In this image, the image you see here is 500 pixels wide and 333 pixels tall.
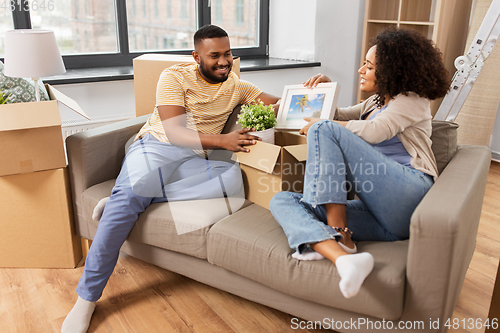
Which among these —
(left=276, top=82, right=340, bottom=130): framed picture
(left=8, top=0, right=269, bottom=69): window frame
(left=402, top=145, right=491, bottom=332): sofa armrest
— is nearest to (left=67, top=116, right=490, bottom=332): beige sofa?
(left=402, top=145, right=491, bottom=332): sofa armrest

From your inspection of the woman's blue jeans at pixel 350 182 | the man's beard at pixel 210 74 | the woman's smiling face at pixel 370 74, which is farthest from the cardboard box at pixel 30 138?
the woman's smiling face at pixel 370 74

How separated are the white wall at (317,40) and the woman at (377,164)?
1.80m

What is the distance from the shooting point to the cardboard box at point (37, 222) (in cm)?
173

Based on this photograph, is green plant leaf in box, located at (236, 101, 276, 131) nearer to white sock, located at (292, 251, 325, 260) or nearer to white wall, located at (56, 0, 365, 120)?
white sock, located at (292, 251, 325, 260)

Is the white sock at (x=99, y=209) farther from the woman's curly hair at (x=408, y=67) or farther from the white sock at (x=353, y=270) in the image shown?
the woman's curly hair at (x=408, y=67)

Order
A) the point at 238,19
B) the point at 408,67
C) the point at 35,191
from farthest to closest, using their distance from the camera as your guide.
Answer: the point at 238,19 → the point at 35,191 → the point at 408,67

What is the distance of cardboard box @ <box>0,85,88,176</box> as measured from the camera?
1.57m

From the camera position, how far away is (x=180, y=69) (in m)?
1.90

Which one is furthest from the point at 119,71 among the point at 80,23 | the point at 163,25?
the point at 163,25

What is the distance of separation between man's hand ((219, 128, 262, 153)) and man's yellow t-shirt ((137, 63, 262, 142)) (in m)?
0.26

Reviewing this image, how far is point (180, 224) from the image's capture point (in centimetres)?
153

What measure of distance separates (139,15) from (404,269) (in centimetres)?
258

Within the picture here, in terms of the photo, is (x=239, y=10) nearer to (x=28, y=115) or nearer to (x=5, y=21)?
(x=5, y=21)

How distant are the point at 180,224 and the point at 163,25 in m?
2.09
